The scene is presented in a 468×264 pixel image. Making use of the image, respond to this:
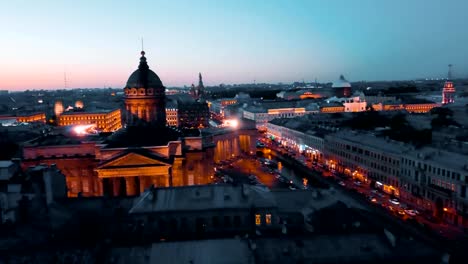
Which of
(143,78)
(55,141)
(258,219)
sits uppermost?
(143,78)

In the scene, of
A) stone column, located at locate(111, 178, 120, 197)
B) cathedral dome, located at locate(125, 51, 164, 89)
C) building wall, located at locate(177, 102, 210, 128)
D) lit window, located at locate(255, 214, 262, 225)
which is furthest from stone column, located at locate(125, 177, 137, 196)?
building wall, located at locate(177, 102, 210, 128)

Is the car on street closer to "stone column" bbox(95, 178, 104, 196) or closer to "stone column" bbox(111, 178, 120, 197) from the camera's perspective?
"stone column" bbox(111, 178, 120, 197)

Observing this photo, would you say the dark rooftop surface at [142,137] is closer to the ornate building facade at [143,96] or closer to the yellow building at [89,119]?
the ornate building facade at [143,96]

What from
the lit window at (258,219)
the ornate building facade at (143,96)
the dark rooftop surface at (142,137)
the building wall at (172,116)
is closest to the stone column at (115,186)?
the dark rooftop surface at (142,137)

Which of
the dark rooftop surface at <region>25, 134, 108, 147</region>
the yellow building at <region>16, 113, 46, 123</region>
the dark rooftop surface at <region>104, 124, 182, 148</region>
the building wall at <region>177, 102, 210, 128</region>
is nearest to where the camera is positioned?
the dark rooftop surface at <region>104, 124, 182, 148</region>

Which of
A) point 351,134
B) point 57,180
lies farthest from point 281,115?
point 57,180

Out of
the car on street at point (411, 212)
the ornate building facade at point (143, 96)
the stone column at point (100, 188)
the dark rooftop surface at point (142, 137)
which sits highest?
the ornate building facade at point (143, 96)

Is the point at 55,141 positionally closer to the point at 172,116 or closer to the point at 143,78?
the point at 143,78

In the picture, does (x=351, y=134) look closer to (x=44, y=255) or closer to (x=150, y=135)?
(x=150, y=135)

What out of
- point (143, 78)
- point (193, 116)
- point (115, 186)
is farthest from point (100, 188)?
point (193, 116)
